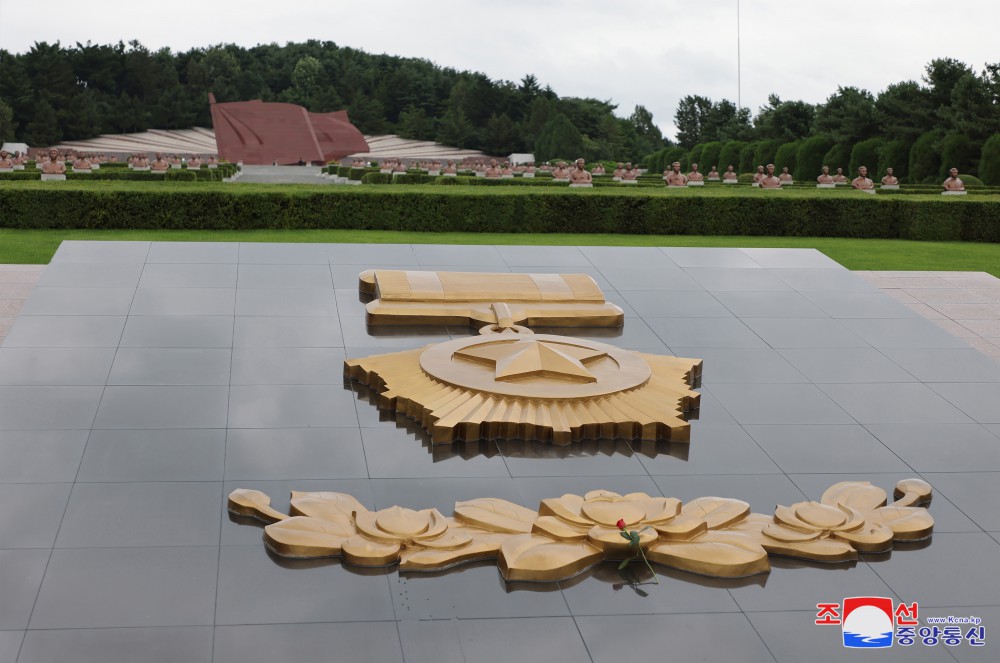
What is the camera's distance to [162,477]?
3.52 meters

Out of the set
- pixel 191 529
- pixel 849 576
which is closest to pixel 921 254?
pixel 849 576

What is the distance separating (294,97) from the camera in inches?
2534

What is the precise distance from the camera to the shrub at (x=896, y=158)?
30188mm

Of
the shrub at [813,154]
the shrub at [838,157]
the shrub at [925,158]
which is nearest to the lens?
the shrub at [925,158]

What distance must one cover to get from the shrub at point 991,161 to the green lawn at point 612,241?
1286cm

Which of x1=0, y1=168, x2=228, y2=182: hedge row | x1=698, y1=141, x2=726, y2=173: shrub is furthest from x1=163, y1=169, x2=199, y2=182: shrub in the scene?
x1=698, y1=141, x2=726, y2=173: shrub

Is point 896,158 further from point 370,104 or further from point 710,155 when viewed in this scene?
point 370,104

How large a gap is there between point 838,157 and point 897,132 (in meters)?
1.94

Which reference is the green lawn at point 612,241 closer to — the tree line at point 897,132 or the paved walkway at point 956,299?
the paved walkway at point 956,299

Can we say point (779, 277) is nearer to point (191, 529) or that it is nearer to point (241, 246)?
point (241, 246)

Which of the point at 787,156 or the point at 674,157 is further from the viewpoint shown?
the point at 674,157

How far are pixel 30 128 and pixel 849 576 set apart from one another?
55.1m

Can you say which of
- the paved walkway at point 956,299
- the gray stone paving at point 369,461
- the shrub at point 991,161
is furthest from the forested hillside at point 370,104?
the gray stone paving at point 369,461

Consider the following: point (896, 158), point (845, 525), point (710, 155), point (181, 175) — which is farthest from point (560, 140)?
point (845, 525)
